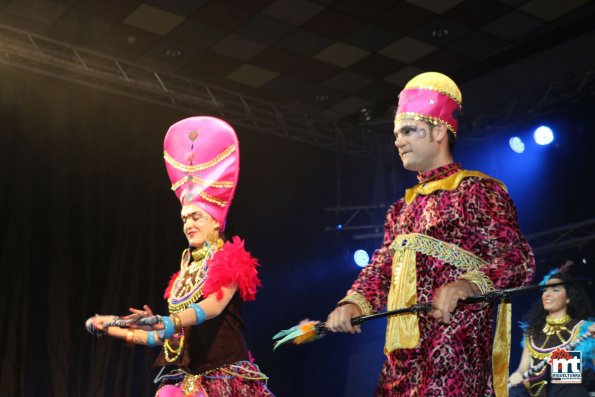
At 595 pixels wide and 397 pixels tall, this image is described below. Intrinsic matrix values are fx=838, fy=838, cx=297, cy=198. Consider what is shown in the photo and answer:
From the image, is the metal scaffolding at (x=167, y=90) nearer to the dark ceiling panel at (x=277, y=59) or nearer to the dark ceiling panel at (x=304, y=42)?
the dark ceiling panel at (x=277, y=59)

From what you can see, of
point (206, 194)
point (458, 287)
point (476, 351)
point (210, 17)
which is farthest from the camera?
point (210, 17)

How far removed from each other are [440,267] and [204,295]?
4.51 ft

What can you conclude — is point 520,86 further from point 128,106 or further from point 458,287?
point 458,287

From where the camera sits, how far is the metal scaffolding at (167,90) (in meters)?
7.24

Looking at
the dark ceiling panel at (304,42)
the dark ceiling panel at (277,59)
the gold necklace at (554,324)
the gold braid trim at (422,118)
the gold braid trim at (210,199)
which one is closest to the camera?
the gold braid trim at (422,118)

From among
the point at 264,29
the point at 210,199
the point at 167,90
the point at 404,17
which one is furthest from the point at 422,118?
the point at 167,90

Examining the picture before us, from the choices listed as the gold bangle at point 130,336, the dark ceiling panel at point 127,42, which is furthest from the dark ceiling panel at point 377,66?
the gold bangle at point 130,336

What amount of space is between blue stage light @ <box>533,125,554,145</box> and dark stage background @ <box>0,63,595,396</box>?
0.32ft

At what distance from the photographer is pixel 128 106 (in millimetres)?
8062

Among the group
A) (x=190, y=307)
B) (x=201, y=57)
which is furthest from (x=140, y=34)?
(x=190, y=307)

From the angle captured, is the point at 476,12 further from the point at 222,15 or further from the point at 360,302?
the point at 360,302

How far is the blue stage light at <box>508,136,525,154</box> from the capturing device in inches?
312

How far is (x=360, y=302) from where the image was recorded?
2604 millimetres

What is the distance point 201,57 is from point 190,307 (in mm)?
4917
